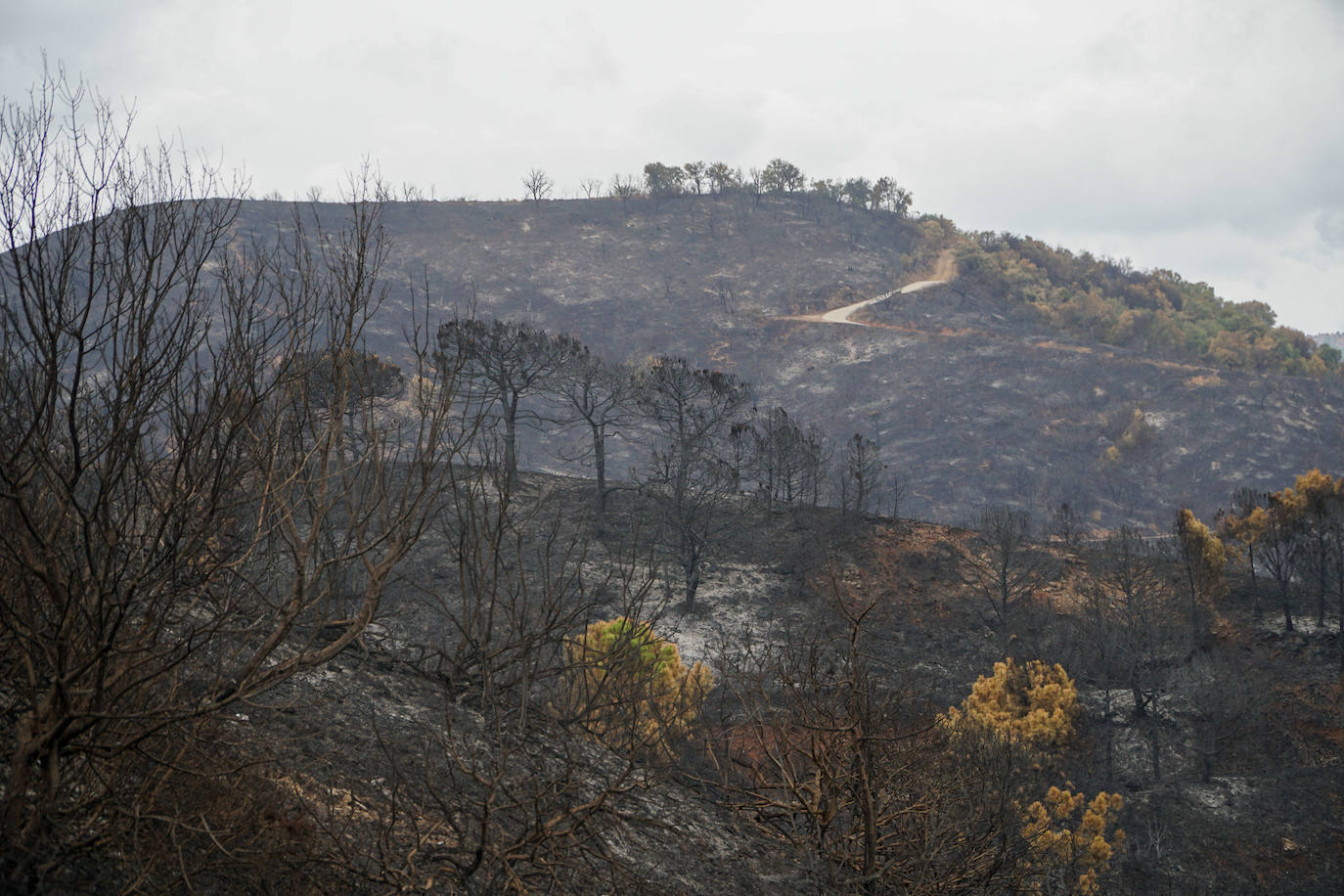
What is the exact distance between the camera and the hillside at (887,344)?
60906 mm

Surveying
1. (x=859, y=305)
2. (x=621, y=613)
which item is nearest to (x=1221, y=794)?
(x=621, y=613)

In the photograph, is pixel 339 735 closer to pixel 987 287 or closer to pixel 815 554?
pixel 815 554

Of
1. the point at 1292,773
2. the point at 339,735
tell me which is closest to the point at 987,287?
the point at 1292,773

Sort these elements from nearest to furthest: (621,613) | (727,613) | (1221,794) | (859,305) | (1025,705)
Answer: (1221,794)
(1025,705)
(621,613)
(727,613)
(859,305)

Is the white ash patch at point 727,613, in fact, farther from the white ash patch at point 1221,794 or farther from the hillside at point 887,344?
the hillside at point 887,344

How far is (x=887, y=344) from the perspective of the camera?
75.7 metres

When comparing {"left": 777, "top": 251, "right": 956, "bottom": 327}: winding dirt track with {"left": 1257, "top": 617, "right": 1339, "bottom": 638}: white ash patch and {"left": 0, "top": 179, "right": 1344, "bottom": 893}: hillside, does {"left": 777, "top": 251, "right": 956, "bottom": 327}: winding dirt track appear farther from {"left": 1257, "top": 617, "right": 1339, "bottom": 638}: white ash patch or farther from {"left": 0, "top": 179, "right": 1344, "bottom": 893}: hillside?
{"left": 1257, "top": 617, "right": 1339, "bottom": 638}: white ash patch

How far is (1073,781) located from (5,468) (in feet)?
68.8

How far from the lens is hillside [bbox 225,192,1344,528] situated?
200 ft

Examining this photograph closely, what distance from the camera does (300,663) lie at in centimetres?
468

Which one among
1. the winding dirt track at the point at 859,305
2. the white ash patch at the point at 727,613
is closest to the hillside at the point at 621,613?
the white ash patch at the point at 727,613

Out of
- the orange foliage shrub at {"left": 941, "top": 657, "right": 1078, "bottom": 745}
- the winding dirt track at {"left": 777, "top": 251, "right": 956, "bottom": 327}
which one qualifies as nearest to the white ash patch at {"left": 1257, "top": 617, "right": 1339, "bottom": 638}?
the orange foliage shrub at {"left": 941, "top": 657, "right": 1078, "bottom": 745}

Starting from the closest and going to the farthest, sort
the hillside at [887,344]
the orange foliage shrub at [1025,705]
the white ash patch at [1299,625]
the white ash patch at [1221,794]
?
the orange foliage shrub at [1025,705]
the white ash patch at [1221,794]
the white ash patch at [1299,625]
the hillside at [887,344]

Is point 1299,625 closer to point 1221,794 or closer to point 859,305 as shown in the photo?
point 1221,794
